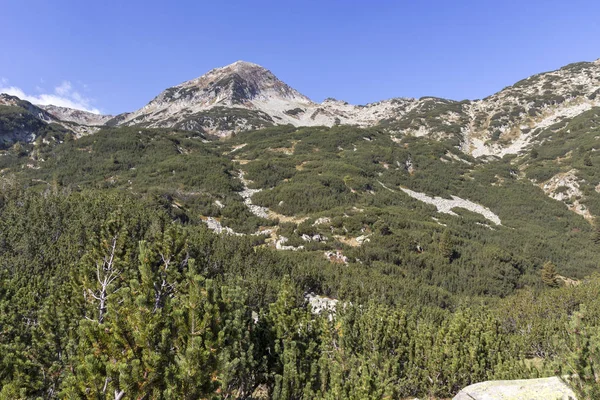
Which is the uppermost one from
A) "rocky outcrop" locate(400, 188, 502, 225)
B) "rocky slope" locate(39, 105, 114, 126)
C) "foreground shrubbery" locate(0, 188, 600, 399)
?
"rocky slope" locate(39, 105, 114, 126)

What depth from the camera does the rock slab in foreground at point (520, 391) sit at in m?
5.27

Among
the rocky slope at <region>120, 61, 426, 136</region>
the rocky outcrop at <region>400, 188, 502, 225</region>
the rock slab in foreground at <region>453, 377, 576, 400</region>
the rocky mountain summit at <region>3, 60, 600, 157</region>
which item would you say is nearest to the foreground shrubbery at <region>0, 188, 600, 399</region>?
the rock slab in foreground at <region>453, 377, 576, 400</region>

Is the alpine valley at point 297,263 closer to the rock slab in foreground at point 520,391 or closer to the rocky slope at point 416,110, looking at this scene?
the rock slab in foreground at point 520,391

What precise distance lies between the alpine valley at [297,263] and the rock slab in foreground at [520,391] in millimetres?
706

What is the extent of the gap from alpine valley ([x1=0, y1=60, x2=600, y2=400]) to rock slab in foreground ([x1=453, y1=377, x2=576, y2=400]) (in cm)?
71

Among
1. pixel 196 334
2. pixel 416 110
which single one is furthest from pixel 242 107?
pixel 196 334

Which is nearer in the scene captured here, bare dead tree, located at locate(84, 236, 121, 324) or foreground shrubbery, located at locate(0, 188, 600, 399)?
foreground shrubbery, located at locate(0, 188, 600, 399)

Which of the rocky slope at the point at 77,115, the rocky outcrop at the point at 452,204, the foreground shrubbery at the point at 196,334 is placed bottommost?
the foreground shrubbery at the point at 196,334

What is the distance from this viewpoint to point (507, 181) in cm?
5209

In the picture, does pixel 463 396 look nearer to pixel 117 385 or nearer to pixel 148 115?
pixel 117 385

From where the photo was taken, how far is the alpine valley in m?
5.49

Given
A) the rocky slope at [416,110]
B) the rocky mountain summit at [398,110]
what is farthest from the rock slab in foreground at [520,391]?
the rocky slope at [416,110]

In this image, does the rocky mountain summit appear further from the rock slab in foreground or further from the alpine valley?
the rock slab in foreground

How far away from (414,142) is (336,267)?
177 feet
